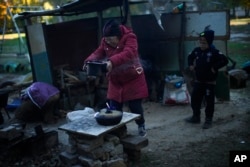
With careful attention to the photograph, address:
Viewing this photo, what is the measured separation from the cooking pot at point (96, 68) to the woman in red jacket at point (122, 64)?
11 cm

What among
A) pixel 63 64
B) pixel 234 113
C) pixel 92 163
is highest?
pixel 63 64

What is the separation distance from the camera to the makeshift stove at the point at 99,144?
171 inches

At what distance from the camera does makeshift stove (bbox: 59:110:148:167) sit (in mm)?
4332

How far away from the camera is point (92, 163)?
14.1 ft

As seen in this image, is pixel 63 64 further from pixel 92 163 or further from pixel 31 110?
pixel 92 163

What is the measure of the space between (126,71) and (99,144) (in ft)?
3.78

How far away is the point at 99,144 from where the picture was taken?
14.4 feet

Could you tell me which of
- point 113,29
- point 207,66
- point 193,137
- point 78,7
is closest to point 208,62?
point 207,66

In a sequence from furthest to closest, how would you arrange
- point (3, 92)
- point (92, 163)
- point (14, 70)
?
point (14, 70)
point (3, 92)
point (92, 163)

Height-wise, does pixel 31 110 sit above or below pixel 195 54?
below

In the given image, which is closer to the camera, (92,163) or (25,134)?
(92,163)

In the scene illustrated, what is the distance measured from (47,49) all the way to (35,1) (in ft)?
60.0

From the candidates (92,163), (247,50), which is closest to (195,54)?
(92,163)

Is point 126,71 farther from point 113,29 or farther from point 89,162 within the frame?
point 89,162
